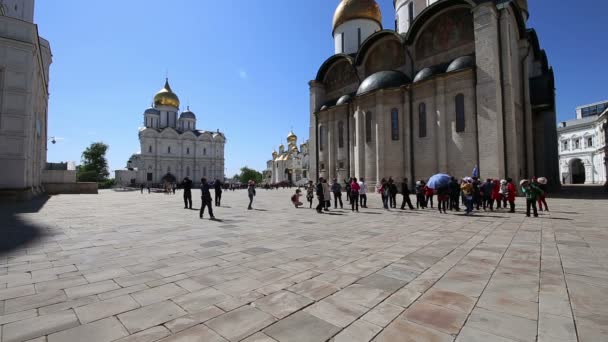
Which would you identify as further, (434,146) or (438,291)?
(434,146)

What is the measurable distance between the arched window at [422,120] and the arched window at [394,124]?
6.22ft

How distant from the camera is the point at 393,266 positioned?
4.48m

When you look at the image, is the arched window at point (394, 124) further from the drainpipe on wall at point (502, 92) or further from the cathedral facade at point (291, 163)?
the cathedral facade at point (291, 163)

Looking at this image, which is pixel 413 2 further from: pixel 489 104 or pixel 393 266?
pixel 393 266

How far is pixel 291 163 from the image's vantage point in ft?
257

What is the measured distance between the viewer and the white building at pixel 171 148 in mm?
68000

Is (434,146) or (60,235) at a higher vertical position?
(434,146)

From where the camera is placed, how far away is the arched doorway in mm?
53969

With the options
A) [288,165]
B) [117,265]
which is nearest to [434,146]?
[117,265]

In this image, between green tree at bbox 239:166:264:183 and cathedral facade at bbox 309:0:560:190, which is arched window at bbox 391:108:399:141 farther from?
green tree at bbox 239:166:264:183

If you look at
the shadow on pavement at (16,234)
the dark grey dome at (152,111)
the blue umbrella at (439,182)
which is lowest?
the shadow on pavement at (16,234)

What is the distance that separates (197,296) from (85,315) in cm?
109

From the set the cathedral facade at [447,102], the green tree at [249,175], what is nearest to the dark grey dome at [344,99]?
the cathedral facade at [447,102]

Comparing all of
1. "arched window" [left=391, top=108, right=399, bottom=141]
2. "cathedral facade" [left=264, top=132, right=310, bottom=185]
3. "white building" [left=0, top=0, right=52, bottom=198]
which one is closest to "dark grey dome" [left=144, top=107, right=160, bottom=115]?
"cathedral facade" [left=264, top=132, right=310, bottom=185]
